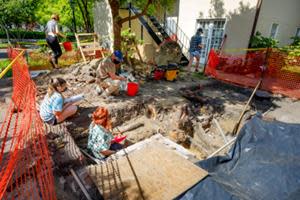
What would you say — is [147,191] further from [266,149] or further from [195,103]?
[195,103]

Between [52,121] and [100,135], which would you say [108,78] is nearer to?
[52,121]

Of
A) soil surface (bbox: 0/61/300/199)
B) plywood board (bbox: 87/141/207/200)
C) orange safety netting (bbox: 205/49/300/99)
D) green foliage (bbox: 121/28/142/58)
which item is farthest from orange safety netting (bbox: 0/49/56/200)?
orange safety netting (bbox: 205/49/300/99)

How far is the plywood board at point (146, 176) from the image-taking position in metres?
2.62

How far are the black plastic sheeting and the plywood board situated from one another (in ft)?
0.60

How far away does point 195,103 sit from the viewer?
604 centimetres

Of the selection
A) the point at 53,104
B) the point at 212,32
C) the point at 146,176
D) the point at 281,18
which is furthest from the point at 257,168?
the point at 281,18

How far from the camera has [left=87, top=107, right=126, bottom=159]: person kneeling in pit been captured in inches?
136

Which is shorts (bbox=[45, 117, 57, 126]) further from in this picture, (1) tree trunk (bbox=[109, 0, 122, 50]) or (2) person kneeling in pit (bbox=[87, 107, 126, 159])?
(1) tree trunk (bbox=[109, 0, 122, 50])

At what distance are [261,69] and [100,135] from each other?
669 centimetres

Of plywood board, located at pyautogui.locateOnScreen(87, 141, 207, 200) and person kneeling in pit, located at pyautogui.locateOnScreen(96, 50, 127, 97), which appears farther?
person kneeling in pit, located at pyautogui.locateOnScreen(96, 50, 127, 97)

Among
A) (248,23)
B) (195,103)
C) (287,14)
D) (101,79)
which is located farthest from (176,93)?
(287,14)

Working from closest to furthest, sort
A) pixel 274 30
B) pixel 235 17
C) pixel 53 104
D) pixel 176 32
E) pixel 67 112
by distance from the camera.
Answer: pixel 53 104
pixel 67 112
pixel 235 17
pixel 274 30
pixel 176 32

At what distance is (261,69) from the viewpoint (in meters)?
7.30

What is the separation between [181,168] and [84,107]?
125 inches
